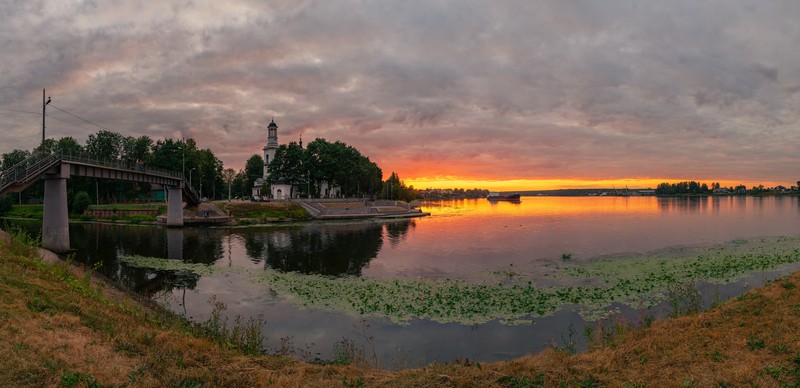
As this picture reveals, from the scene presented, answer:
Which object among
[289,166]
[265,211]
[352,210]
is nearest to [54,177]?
[265,211]

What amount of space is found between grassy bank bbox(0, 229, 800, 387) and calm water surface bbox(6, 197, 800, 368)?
403cm

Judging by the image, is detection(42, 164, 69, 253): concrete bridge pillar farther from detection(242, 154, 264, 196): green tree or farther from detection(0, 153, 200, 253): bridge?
detection(242, 154, 264, 196): green tree

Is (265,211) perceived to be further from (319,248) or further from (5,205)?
(5,205)

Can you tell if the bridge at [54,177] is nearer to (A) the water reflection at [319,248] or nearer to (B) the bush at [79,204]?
(A) the water reflection at [319,248]

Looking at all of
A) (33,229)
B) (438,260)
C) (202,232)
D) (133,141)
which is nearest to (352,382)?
(438,260)

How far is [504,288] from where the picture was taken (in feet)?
88.8

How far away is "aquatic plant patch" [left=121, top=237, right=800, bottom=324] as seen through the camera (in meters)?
22.1

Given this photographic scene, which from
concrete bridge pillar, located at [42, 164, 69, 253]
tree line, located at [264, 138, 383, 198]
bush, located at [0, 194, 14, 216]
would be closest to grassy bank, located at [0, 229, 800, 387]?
concrete bridge pillar, located at [42, 164, 69, 253]

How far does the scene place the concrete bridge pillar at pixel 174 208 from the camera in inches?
2793

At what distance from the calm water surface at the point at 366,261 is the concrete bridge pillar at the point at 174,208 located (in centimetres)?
350

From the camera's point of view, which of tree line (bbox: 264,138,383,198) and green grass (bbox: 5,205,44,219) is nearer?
green grass (bbox: 5,205,44,219)

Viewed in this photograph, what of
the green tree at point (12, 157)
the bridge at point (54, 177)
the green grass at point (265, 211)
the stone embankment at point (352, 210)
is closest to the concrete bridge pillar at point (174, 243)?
the bridge at point (54, 177)

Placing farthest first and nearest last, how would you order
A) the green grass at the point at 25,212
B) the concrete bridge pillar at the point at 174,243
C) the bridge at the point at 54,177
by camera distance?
the green grass at the point at 25,212, the concrete bridge pillar at the point at 174,243, the bridge at the point at 54,177

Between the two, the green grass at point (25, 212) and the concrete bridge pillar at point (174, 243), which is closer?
the concrete bridge pillar at point (174, 243)
